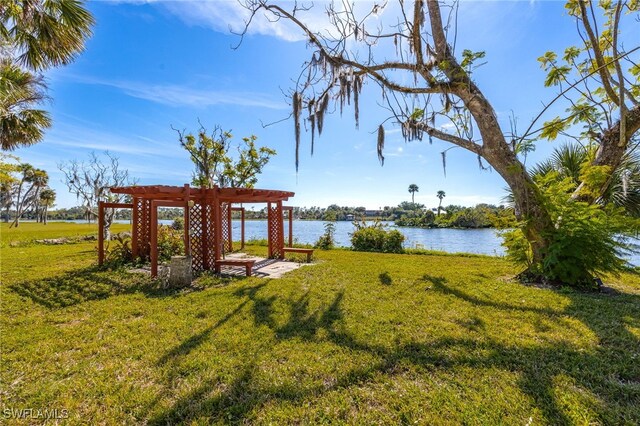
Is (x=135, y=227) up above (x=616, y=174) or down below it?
below

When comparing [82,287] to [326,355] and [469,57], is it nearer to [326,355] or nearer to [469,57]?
[326,355]

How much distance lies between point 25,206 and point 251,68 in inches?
1551

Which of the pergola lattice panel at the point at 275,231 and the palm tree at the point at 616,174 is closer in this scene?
the palm tree at the point at 616,174

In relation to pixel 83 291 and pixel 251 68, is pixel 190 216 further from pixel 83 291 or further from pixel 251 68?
pixel 251 68

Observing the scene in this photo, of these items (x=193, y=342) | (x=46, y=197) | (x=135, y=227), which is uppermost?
(x=46, y=197)

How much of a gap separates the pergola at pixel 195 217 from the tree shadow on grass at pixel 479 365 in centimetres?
372

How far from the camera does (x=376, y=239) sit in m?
12.3

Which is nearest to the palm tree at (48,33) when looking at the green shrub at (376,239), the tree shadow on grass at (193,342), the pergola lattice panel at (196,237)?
the pergola lattice panel at (196,237)

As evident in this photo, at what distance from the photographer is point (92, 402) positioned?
7.39 ft

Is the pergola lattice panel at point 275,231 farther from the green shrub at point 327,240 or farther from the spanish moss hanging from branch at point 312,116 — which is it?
the spanish moss hanging from branch at point 312,116

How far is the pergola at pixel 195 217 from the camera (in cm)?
663

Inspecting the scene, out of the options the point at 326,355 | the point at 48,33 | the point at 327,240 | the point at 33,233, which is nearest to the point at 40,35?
the point at 48,33

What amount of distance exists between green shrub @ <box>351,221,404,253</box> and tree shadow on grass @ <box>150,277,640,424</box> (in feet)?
25.7

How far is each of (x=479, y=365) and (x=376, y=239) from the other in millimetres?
9687
